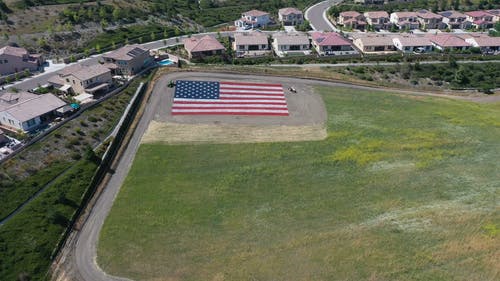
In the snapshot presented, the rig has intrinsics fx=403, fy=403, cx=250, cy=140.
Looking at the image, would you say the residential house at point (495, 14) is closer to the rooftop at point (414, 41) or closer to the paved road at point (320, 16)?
the rooftop at point (414, 41)

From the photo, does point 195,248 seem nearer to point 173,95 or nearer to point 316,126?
point 316,126

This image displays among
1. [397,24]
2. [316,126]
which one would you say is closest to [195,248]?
[316,126]

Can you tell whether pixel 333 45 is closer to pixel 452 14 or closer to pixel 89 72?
pixel 452 14

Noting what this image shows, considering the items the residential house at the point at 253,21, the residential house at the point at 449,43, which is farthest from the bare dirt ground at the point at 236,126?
the residential house at the point at 253,21

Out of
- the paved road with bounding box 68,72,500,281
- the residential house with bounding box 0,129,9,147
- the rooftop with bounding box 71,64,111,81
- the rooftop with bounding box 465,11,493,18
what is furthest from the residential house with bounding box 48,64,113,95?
the rooftop with bounding box 465,11,493,18

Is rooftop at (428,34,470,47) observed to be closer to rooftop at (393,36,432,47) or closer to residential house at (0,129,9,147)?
rooftop at (393,36,432,47)

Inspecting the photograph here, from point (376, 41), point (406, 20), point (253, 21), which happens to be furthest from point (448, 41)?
point (253, 21)
